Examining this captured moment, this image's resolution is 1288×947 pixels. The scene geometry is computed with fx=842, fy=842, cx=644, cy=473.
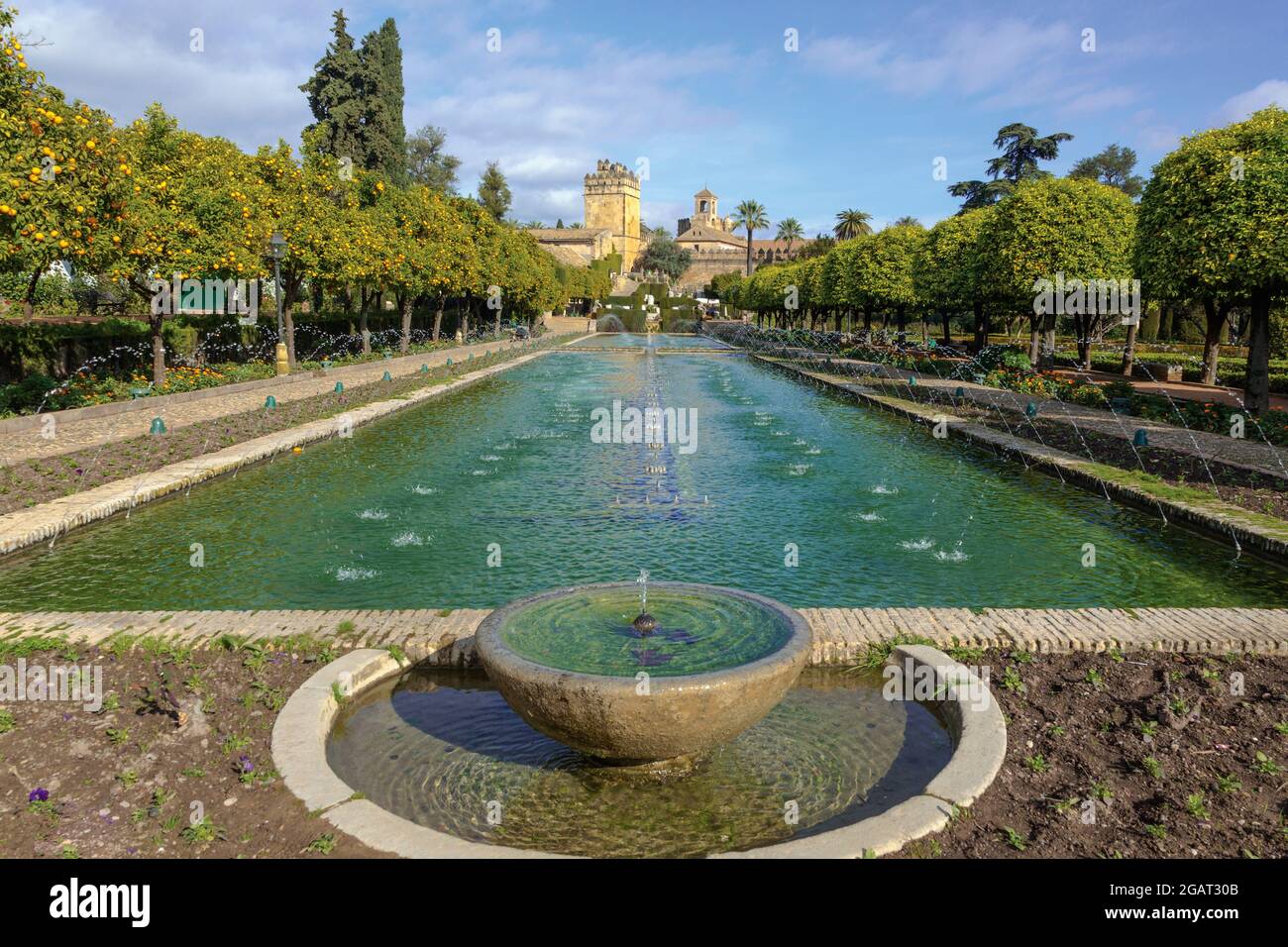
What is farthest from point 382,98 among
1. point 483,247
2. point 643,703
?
point 643,703

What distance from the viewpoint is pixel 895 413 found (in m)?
20.0

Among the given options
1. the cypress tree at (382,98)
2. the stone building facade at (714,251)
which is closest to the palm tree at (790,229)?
the stone building facade at (714,251)

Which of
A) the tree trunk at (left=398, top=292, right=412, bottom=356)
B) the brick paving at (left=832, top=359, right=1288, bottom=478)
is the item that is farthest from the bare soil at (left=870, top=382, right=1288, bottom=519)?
the tree trunk at (left=398, top=292, right=412, bottom=356)

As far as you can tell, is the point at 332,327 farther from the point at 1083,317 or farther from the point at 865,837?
the point at 865,837

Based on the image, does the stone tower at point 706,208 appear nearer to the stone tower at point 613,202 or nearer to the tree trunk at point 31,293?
the stone tower at point 613,202

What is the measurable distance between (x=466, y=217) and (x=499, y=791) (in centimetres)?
4280

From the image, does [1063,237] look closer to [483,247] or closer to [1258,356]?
[1258,356]

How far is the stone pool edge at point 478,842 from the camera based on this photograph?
3629mm

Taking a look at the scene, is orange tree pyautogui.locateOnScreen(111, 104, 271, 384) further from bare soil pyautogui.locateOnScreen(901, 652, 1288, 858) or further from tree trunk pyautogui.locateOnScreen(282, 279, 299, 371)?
bare soil pyautogui.locateOnScreen(901, 652, 1288, 858)

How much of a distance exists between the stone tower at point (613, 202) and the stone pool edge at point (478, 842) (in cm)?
13845

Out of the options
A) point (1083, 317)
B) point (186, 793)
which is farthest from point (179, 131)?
point (1083, 317)

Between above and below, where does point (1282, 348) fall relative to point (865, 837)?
above

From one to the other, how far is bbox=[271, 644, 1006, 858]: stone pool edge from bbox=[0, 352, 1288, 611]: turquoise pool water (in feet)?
6.70

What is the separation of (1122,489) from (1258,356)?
844cm
